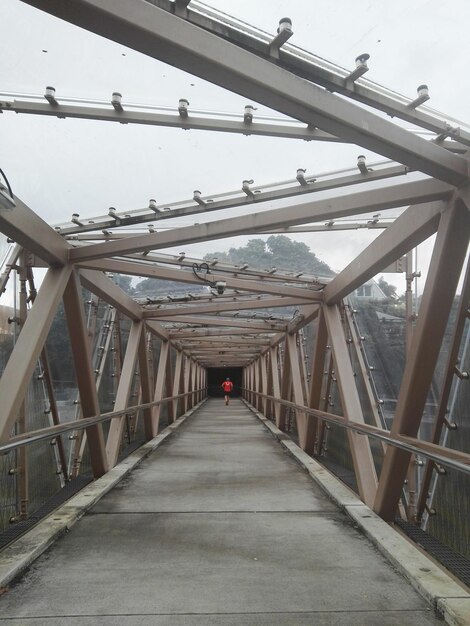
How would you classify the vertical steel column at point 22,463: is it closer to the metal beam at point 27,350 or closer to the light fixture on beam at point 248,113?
the metal beam at point 27,350

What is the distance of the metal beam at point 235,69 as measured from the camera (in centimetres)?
229

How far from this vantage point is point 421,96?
10.0 ft

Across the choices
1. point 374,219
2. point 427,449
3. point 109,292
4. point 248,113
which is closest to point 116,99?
point 248,113

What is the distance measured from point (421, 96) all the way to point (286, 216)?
75.5 inches

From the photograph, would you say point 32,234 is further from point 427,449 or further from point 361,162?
point 427,449

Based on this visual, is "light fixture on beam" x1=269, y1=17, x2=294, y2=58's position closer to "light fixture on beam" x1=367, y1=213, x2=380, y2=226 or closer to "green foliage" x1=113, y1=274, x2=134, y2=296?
"light fixture on beam" x1=367, y1=213, x2=380, y2=226

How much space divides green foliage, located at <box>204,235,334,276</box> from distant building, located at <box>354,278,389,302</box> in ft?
3.05

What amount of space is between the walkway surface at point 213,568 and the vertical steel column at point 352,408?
504 mm

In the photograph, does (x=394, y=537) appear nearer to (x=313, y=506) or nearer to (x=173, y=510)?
(x=313, y=506)

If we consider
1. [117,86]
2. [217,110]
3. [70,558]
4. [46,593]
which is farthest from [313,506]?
[117,86]

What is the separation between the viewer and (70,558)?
3701mm

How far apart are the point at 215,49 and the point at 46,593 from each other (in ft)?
9.52

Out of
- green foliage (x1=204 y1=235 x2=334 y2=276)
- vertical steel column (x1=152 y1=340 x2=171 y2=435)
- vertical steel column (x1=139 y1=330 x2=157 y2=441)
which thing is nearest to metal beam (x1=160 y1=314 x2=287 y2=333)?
vertical steel column (x1=152 y1=340 x2=171 y2=435)

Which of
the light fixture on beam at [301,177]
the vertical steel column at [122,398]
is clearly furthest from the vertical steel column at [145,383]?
the light fixture on beam at [301,177]
